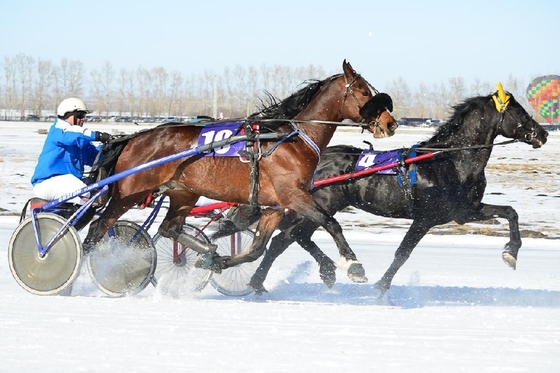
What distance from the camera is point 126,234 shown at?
7.77m

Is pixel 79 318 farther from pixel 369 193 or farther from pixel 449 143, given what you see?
pixel 449 143

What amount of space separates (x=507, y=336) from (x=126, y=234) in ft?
11.7

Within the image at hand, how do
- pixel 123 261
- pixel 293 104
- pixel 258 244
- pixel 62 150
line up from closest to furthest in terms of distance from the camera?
pixel 62 150 < pixel 258 244 < pixel 293 104 < pixel 123 261

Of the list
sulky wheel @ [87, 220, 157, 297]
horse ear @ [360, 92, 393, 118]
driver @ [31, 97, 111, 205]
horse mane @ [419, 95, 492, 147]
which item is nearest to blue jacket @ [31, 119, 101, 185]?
driver @ [31, 97, 111, 205]

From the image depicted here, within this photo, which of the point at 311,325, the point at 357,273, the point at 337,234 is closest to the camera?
the point at 311,325

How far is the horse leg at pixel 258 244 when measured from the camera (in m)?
7.35

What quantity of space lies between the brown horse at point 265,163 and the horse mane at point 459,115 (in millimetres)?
1386

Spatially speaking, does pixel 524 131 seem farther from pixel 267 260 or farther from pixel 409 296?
pixel 267 260

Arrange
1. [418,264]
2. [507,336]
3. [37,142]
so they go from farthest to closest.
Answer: [37,142] < [418,264] < [507,336]

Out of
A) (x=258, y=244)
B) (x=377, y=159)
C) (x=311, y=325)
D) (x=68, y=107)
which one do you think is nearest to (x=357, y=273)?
(x=311, y=325)

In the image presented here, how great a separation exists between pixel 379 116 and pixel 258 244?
146 centimetres

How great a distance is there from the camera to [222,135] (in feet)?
23.9

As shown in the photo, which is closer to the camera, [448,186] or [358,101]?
[358,101]

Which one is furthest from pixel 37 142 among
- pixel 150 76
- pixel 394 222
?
pixel 150 76
